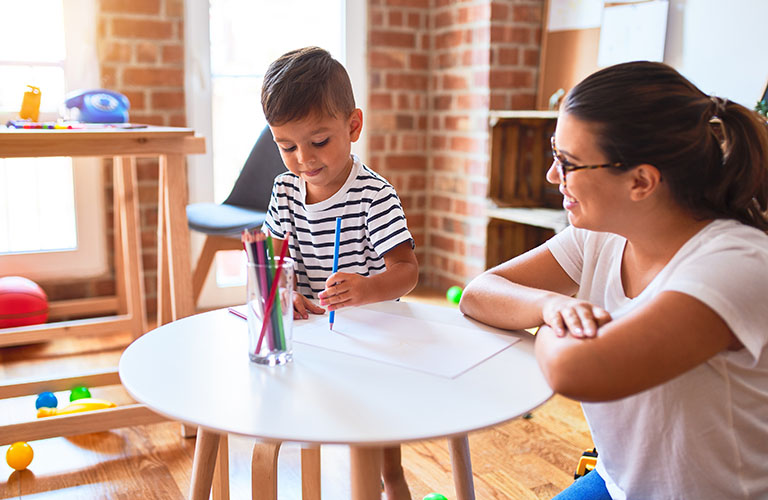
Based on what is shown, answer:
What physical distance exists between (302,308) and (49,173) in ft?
7.76

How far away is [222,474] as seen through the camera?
1.32 meters

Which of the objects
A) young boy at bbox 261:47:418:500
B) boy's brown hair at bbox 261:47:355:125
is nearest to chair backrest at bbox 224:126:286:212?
young boy at bbox 261:47:418:500

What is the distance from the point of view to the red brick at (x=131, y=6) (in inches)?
119

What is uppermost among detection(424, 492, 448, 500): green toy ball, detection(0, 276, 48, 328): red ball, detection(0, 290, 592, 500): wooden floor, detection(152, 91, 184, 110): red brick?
detection(152, 91, 184, 110): red brick

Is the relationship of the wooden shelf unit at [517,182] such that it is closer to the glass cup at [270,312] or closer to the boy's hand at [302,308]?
the boy's hand at [302,308]

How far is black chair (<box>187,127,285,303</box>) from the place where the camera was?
256 centimetres

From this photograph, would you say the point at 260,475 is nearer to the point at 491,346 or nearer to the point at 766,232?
the point at 491,346

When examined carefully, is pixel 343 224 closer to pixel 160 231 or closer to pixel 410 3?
pixel 160 231

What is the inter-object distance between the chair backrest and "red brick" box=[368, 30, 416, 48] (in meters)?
1.02

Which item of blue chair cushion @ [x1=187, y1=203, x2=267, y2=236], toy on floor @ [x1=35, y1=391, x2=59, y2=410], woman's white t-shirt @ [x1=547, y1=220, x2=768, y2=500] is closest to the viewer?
woman's white t-shirt @ [x1=547, y1=220, x2=768, y2=500]

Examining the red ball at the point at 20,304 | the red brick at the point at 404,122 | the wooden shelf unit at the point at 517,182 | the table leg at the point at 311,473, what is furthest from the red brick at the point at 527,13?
the table leg at the point at 311,473

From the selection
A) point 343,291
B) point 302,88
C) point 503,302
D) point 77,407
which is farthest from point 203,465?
point 77,407

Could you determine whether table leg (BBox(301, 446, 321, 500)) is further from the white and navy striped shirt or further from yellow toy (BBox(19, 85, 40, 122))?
yellow toy (BBox(19, 85, 40, 122))

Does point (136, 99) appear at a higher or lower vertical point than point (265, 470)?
higher
